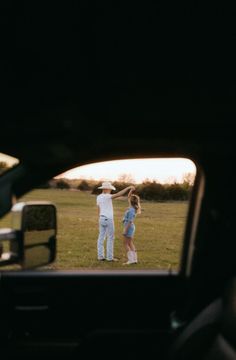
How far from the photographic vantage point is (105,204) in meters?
10.1

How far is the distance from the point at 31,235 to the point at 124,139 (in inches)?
29.8

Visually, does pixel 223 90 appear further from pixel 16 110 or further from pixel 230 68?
pixel 16 110

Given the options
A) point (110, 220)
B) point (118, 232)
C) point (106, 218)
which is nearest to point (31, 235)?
point (106, 218)

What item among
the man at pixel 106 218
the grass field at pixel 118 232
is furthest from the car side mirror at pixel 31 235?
the man at pixel 106 218

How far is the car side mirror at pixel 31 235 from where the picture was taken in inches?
72.0

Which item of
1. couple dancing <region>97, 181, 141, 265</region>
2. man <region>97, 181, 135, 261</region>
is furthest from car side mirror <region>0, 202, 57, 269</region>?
man <region>97, 181, 135, 261</region>

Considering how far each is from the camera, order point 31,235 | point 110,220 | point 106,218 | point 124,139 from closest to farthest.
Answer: point 31,235
point 124,139
point 106,218
point 110,220

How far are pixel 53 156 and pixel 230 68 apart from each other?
2.13 metres

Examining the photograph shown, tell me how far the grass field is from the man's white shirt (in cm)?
51

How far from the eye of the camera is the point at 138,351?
2621mm

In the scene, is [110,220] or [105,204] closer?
[105,204]

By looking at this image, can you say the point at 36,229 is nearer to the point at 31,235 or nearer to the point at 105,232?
the point at 31,235

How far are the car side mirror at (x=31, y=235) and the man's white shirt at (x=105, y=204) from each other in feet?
25.1

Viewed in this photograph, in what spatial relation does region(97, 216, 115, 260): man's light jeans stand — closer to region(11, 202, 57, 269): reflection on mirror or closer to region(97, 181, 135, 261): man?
region(97, 181, 135, 261): man
